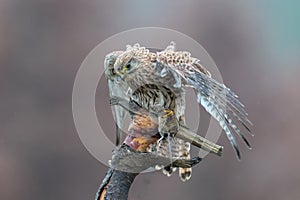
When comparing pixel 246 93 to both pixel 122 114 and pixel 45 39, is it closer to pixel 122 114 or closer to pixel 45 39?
pixel 45 39

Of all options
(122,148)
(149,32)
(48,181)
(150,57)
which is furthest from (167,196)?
(122,148)

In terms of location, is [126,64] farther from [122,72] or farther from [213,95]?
[213,95]

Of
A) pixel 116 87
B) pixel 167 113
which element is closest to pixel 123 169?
pixel 167 113

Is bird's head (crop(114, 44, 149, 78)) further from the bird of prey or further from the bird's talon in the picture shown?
the bird's talon

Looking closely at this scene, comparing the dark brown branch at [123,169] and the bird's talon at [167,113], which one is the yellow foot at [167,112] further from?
the dark brown branch at [123,169]

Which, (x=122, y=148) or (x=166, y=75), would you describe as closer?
(x=122, y=148)

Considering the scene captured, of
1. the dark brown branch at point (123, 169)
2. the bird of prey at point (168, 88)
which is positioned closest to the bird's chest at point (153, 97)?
the bird of prey at point (168, 88)

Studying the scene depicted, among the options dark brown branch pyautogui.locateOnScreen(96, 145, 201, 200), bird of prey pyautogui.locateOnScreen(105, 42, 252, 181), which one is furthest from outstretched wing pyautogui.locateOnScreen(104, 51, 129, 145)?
dark brown branch pyautogui.locateOnScreen(96, 145, 201, 200)
